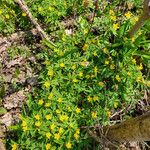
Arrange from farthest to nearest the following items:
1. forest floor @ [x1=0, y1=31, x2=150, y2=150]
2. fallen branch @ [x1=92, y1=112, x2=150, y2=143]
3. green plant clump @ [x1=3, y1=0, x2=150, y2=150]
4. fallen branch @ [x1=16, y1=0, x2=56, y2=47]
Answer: fallen branch @ [x1=16, y1=0, x2=56, y2=47] → forest floor @ [x1=0, y1=31, x2=150, y2=150] → green plant clump @ [x1=3, y1=0, x2=150, y2=150] → fallen branch @ [x1=92, y1=112, x2=150, y2=143]

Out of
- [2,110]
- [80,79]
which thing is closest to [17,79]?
[2,110]

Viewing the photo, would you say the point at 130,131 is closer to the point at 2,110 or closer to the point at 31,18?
the point at 2,110

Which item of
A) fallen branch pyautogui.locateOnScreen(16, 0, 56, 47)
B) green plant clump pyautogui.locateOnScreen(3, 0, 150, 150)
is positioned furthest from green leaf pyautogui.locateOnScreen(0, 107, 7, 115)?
fallen branch pyautogui.locateOnScreen(16, 0, 56, 47)

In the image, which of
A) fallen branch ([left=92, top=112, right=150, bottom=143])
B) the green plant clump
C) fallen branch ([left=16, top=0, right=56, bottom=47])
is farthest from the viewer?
fallen branch ([left=16, top=0, right=56, bottom=47])

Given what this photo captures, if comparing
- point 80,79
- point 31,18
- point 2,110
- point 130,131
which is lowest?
point 130,131

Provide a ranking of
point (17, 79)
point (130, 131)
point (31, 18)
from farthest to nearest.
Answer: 1. point (31, 18)
2. point (17, 79)
3. point (130, 131)

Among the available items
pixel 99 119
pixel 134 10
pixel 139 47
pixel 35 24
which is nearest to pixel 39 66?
pixel 35 24

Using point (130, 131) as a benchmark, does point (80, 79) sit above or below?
above

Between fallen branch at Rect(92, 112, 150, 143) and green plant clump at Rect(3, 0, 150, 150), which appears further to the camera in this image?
green plant clump at Rect(3, 0, 150, 150)

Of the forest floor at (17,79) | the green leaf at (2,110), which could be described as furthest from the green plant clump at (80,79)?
the green leaf at (2,110)

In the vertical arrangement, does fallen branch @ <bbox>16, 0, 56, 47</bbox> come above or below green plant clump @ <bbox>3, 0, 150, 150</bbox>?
above

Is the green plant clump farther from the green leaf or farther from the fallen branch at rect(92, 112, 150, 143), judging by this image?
the green leaf
